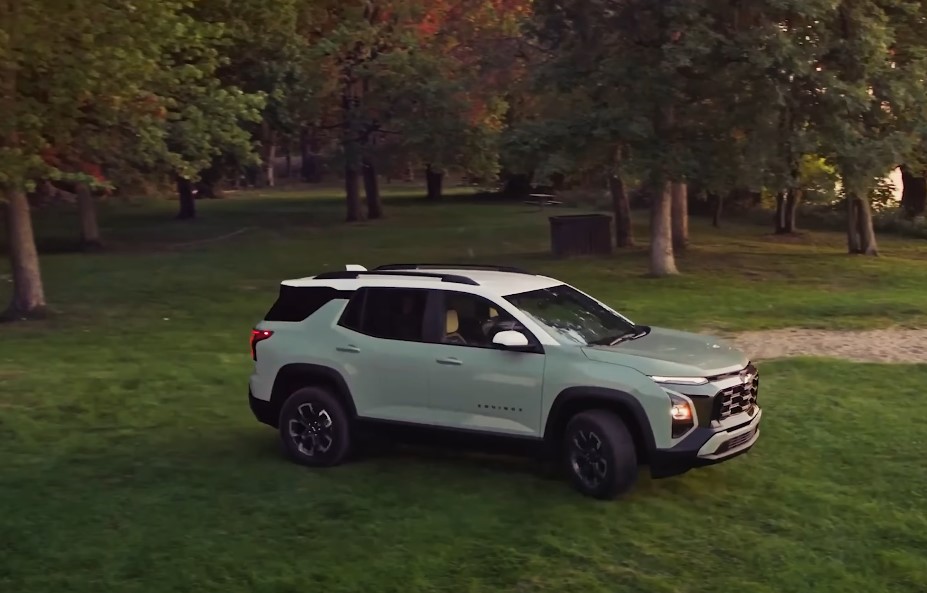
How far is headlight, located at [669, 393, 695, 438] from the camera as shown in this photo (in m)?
7.54

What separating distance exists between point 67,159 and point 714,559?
15.8 m

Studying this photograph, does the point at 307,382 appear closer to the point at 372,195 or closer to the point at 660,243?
the point at 660,243

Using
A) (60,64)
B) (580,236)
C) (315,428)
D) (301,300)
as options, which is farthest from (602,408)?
(580,236)

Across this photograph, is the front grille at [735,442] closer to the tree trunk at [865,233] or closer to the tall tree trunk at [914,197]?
the tree trunk at [865,233]

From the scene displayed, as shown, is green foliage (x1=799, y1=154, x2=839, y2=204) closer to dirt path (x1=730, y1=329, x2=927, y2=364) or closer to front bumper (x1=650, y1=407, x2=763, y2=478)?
dirt path (x1=730, y1=329, x2=927, y2=364)

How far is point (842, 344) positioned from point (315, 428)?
868 cm

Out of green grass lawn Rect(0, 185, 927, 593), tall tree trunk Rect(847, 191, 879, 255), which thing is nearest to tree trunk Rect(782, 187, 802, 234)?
tall tree trunk Rect(847, 191, 879, 255)

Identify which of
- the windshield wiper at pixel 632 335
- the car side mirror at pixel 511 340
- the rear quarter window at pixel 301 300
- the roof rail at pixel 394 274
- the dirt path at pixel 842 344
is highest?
the roof rail at pixel 394 274

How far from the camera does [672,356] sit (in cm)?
789

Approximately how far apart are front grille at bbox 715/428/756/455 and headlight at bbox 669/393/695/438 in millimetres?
306

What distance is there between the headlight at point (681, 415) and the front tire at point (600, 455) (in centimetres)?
36

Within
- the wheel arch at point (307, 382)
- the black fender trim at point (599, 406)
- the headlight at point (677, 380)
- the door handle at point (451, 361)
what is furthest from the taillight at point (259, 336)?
the headlight at point (677, 380)

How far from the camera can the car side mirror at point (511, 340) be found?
8.03 m

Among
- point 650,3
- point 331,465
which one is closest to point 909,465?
point 331,465
